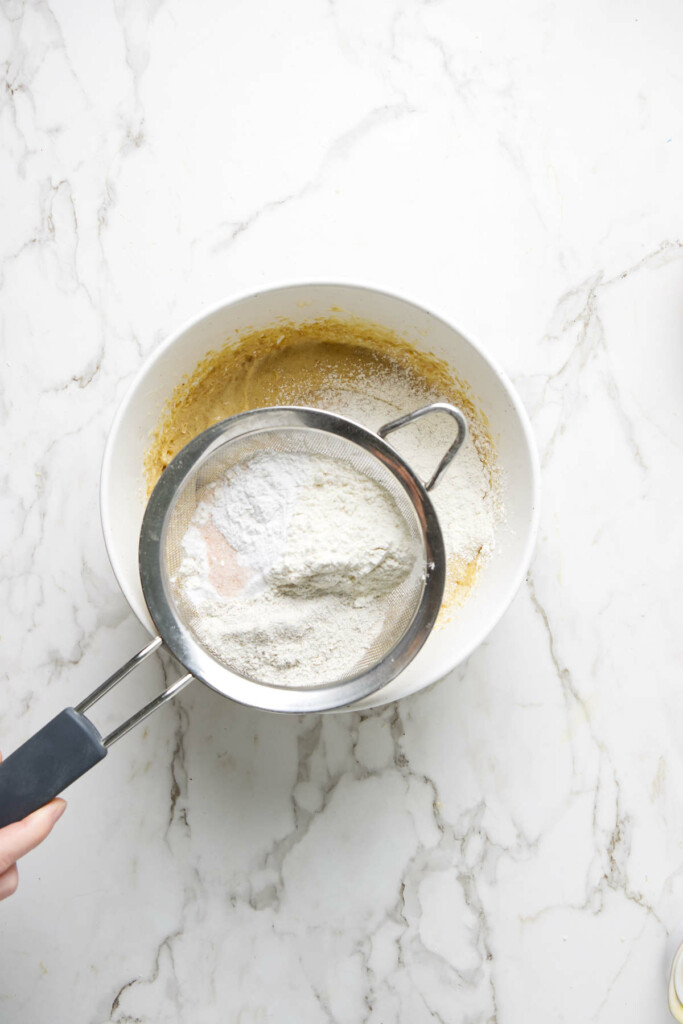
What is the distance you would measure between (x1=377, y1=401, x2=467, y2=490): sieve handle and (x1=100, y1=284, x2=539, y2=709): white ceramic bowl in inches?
3.8

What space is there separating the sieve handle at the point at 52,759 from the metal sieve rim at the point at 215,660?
0.08 meters

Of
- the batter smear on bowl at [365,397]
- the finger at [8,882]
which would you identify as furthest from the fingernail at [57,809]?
the batter smear on bowl at [365,397]

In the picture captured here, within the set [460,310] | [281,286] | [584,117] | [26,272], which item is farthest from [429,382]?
[26,272]

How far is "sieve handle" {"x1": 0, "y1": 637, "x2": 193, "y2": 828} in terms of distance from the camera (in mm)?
A: 892

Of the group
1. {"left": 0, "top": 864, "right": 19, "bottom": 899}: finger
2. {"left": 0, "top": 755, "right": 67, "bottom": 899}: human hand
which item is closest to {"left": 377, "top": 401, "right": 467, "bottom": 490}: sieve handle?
{"left": 0, "top": 755, "right": 67, "bottom": 899}: human hand

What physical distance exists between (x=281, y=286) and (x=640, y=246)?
2.04 feet

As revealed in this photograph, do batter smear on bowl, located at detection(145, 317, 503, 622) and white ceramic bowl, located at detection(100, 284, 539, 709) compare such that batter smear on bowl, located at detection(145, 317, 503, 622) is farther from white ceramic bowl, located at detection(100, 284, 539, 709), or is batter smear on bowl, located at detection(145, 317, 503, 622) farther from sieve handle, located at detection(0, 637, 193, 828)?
sieve handle, located at detection(0, 637, 193, 828)

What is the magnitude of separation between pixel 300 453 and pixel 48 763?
1.69 feet

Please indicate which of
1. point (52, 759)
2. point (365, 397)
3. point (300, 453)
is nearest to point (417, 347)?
point (365, 397)

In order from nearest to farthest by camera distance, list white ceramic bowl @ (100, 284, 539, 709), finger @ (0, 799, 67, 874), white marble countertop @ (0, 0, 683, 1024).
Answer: finger @ (0, 799, 67, 874)
white ceramic bowl @ (100, 284, 539, 709)
white marble countertop @ (0, 0, 683, 1024)

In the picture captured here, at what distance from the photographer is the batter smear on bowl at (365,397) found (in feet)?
3.59

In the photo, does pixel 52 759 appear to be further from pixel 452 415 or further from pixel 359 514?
pixel 452 415

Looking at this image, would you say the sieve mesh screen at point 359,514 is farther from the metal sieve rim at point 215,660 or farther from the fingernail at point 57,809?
the fingernail at point 57,809

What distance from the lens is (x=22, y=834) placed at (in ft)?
2.94
